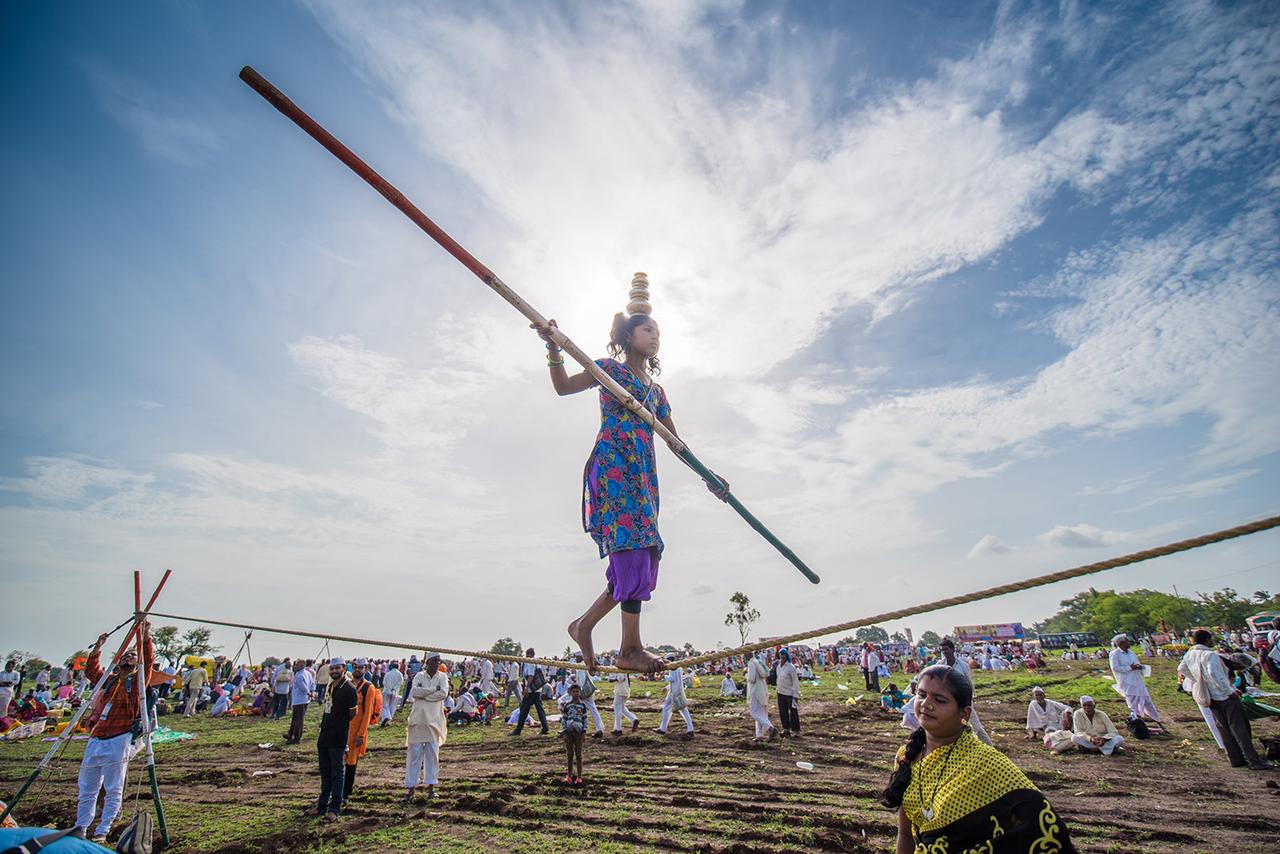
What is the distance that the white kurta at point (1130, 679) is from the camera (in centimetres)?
1330

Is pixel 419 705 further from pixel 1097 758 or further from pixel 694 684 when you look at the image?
pixel 694 684

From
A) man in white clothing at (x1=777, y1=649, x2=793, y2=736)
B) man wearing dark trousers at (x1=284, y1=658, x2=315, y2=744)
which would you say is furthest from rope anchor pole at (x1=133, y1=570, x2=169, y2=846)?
man in white clothing at (x1=777, y1=649, x2=793, y2=736)

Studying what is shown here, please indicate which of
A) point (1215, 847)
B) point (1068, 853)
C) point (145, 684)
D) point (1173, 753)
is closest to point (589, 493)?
point (1068, 853)

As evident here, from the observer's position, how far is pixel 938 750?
3113 mm

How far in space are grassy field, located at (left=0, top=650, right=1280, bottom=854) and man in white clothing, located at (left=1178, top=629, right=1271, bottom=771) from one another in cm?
51

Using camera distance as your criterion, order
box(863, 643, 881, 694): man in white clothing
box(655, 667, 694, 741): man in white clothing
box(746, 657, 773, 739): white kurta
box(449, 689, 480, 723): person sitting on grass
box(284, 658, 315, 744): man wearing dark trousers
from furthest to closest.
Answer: box(863, 643, 881, 694): man in white clothing
box(449, 689, 480, 723): person sitting on grass
box(284, 658, 315, 744): man wearing dark trousers
box(655, 667, 694, 741): man in white clothing
box(746, 657, 773, 739): white kurta

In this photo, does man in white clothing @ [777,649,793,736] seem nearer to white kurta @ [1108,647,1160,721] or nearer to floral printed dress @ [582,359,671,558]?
white kurta @ [1108,647,1160,721]

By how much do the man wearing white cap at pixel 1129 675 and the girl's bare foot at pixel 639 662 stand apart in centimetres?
1478

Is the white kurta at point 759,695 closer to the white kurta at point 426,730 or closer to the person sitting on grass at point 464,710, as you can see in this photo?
the white kurta at point 426,730

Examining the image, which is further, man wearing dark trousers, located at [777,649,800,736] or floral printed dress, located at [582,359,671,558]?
man wearing dark trousers, located at [777,649,800,736]

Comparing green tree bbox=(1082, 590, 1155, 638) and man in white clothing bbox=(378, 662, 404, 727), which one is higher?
green tree bbox=(1082, 590, 1155, 638)

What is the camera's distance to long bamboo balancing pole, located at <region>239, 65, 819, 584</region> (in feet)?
8.39

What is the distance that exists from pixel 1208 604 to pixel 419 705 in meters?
89.3

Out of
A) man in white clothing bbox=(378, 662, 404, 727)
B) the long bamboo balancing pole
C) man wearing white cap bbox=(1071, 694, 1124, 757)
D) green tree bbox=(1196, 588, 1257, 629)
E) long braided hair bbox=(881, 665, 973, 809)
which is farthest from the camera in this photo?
green tree bbox=(1196, 588, 1257, 629)
